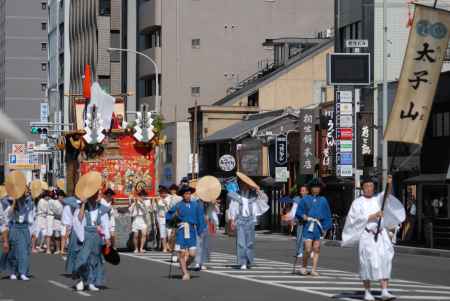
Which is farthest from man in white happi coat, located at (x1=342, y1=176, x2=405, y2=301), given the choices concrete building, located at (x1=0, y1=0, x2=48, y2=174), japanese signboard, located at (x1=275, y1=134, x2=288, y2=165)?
concrete building, located at (x1=0, y1=0, x2=48, y2=174)

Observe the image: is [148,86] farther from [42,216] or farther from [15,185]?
[15,185]

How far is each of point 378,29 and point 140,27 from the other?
29.2 meters

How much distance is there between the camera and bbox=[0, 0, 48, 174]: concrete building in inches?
4872

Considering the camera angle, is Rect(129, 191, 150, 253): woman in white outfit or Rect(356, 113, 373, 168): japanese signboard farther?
Rect(356, 113, 373, 168): japanese signboard

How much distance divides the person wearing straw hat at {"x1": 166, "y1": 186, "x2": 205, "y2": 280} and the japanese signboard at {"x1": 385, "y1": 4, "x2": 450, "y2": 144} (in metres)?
4.89

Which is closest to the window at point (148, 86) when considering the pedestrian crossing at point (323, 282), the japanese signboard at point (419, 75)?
the pedestrian crossing at point (323, 282)

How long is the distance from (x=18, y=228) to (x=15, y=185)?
90 centimetres

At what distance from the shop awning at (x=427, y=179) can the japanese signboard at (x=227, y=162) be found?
18.8 meters

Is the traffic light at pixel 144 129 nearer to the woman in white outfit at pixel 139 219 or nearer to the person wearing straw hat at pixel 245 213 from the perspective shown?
the woman in white outfit at pixel 139 219

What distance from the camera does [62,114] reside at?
9319 cm

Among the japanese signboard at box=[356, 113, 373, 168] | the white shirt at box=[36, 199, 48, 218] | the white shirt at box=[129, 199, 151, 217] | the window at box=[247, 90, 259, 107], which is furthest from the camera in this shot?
the window at box=[247, 90, 259, 107]

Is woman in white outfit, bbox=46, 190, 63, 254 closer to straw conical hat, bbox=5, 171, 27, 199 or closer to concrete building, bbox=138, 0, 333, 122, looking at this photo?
straw conical hat, bbox=5, 171, 27, 199

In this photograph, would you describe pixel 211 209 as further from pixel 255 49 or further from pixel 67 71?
pixel 67 71

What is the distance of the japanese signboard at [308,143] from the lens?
48.8 m
